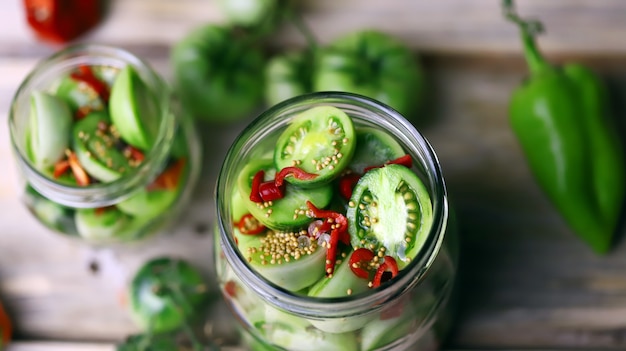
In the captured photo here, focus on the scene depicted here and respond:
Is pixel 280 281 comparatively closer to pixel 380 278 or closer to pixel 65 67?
pixel 380 278

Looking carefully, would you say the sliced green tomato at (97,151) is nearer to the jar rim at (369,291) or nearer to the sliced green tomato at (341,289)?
the jar rim at (369,291)

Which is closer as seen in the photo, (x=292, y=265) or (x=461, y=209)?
(x=292, y=265)

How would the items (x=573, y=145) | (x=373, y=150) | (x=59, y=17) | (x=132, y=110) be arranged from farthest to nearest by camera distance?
1. (x=59, y=17)
2. (x=573, y=145)
3. (x=132, y=110)
4. (x=373, y=150)

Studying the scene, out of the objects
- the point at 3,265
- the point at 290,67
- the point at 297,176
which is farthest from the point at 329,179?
the point at 3,265

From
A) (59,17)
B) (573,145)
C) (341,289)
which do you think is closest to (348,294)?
(341,289)

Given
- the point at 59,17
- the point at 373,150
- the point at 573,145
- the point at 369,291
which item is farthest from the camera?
the point at 59,17

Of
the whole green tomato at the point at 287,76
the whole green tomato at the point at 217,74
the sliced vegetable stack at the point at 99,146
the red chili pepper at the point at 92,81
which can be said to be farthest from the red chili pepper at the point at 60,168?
the whole green tomato at the point at 287,76

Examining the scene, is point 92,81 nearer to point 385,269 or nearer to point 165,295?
point 165,295
